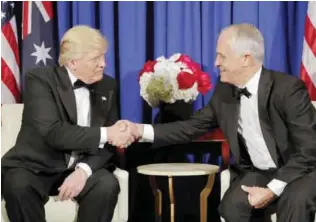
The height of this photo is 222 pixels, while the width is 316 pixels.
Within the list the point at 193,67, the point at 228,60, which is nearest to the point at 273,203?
the point at 228,60

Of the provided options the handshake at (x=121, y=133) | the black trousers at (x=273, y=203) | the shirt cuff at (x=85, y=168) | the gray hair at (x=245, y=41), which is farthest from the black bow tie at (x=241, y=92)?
the shirt cuff at (x=85, y=168)

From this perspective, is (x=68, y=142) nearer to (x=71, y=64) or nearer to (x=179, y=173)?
(x=71, y=64)

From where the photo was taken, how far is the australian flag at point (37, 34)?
169 inches

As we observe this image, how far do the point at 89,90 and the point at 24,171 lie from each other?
1.77ft

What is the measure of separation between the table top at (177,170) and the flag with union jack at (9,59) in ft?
3.96

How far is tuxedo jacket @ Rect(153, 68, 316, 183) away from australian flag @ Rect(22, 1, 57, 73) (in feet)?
4.59

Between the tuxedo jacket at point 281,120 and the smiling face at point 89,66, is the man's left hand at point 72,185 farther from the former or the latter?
the tuxedo jacket at point 281,120

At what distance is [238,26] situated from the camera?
10.3 feet

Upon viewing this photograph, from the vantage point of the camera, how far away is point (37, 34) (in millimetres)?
4305

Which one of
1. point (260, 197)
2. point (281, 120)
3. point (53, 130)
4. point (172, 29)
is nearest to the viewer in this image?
point (260, 197)

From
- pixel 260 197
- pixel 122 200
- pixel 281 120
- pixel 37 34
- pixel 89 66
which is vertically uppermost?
pixel 37 34

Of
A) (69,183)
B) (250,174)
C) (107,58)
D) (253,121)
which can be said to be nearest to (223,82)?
(253,121)

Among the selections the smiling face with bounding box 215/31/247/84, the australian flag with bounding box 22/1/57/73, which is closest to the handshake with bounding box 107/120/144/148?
the smiling face with bounding box 215/31/247/84

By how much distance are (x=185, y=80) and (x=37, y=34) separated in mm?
1164
